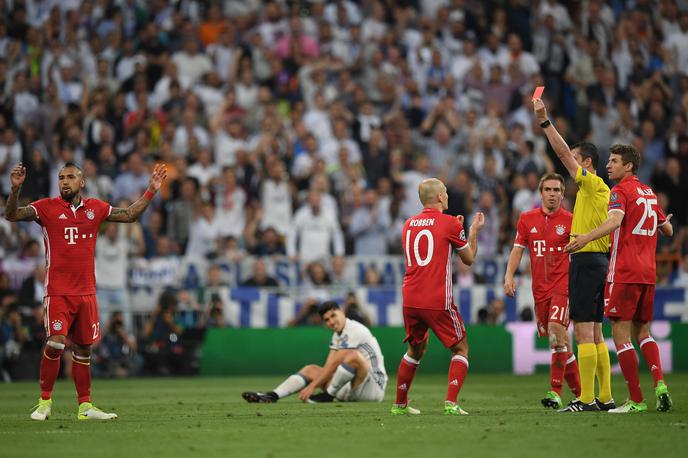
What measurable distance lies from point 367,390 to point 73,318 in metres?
4.49

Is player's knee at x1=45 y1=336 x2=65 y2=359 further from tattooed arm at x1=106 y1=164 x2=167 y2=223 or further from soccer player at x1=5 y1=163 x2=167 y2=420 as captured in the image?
tattooed arm at x1=106 y1=164 x2=167 y2=223

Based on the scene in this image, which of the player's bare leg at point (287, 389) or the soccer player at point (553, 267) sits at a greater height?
the soccer player at point (553, 267)

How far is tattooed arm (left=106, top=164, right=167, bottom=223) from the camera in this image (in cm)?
1272

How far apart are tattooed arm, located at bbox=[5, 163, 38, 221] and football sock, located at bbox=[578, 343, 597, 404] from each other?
5927 millimetres

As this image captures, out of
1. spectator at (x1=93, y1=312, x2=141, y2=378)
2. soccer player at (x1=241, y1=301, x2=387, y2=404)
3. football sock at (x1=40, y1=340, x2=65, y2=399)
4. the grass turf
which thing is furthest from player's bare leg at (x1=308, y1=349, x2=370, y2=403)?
spectator at (x1=93, y1=312, x2=141, y2=378)

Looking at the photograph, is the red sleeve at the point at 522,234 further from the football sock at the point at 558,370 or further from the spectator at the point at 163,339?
the spectator at the point at 163,339

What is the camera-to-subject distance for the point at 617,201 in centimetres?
1223

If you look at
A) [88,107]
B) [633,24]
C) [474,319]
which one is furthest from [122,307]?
[633,24]

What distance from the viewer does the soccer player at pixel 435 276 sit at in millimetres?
12188

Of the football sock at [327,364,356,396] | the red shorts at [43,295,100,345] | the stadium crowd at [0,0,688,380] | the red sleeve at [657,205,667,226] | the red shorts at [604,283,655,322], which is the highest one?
the stadium crowd at [0,0,688,380]

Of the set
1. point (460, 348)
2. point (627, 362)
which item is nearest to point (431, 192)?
point (460, 348)

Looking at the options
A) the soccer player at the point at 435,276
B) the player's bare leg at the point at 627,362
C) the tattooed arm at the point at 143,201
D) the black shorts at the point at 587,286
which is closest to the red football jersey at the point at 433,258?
the soccer player at the point at 435,276

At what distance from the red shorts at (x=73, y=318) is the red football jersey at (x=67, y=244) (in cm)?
7

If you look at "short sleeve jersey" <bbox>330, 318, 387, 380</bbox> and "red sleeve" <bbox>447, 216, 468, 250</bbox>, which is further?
"short sleeve jersey" <bbox>330, 318, 387, 380</bbox>
